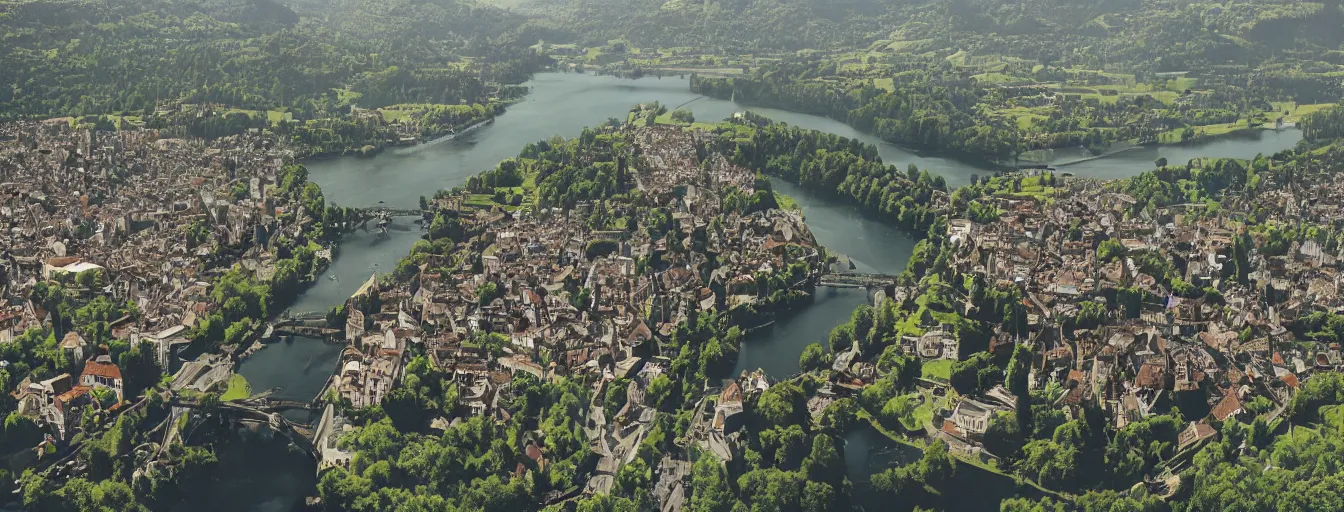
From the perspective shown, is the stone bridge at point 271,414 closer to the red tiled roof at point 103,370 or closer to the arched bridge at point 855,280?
the red tiled roof at point 103,370


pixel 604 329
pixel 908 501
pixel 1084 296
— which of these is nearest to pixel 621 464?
pixel 908 501

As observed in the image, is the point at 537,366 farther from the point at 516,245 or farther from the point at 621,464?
the point at 516,245

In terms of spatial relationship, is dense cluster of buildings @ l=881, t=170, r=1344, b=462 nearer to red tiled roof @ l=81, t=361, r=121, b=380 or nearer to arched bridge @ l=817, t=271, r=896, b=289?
→ arched bridge @ l=817, t=271, r=896, b=289

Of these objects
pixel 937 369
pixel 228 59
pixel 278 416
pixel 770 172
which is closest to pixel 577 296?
pixel 278 416

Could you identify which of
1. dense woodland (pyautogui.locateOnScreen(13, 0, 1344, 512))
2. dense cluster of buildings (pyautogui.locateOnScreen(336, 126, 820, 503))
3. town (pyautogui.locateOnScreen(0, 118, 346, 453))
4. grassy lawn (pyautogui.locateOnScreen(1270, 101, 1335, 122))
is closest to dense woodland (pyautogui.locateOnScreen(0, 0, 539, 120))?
dense woodland (pyautogui.locateOnScreen(13, 0, 1344, 512))

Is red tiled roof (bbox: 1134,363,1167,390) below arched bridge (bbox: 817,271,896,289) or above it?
above

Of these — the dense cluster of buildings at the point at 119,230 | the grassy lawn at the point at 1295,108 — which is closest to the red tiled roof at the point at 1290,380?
the dense cluster of buildings at the point at 119,230
